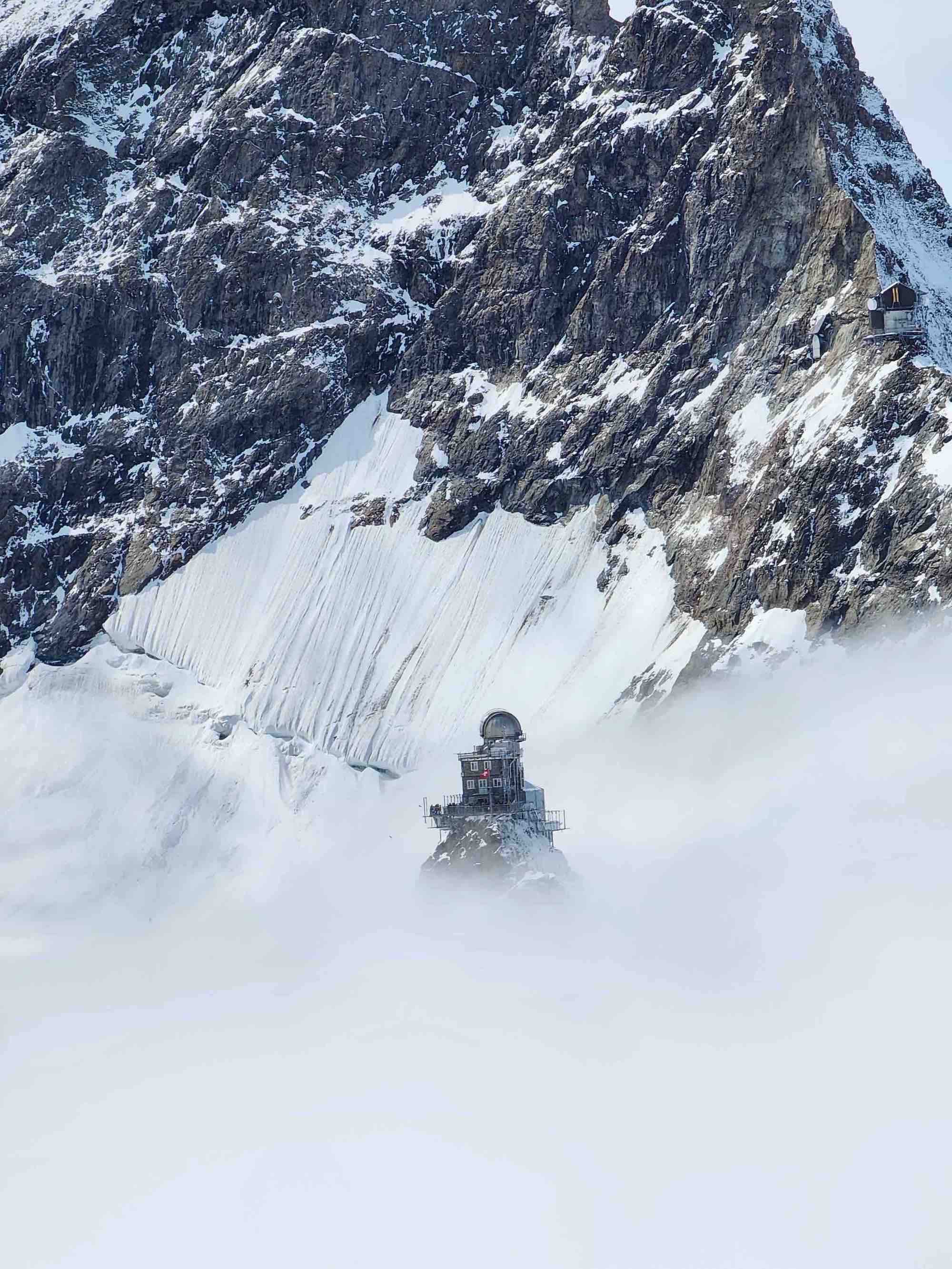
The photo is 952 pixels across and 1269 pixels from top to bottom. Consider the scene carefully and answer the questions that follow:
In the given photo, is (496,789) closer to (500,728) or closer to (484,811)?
(484,811)

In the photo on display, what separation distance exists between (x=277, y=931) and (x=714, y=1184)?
81.8 m

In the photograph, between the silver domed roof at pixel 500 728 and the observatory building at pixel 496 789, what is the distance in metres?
0.03

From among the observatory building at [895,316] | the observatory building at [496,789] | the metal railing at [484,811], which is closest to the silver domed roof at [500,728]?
the observatory building at [496,789]

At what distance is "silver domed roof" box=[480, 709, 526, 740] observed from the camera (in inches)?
6427

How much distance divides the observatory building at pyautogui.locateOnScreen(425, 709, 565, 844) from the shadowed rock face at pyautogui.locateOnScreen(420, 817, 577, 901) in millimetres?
664

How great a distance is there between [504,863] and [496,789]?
5561mm

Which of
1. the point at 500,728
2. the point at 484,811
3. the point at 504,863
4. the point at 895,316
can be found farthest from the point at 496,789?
the point at 895,316

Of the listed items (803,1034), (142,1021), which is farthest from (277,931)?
(803,1034)

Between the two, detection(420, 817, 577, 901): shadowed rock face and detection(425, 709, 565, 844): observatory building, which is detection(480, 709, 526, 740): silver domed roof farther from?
detection(420, 817, 577, 901): shadowed rock face

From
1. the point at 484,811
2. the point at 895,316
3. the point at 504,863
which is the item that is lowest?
the point at 504,863

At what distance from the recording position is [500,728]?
164 metres

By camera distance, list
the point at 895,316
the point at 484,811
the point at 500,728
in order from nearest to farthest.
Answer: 1. the point at 484,811
2. the point at 500,728
3. the point at 895,316

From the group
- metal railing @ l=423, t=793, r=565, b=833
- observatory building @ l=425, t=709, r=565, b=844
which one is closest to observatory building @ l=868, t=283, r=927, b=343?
observatory building @ l=425, t=709, r=565, b=844

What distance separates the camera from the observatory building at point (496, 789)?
16000 centimetres
